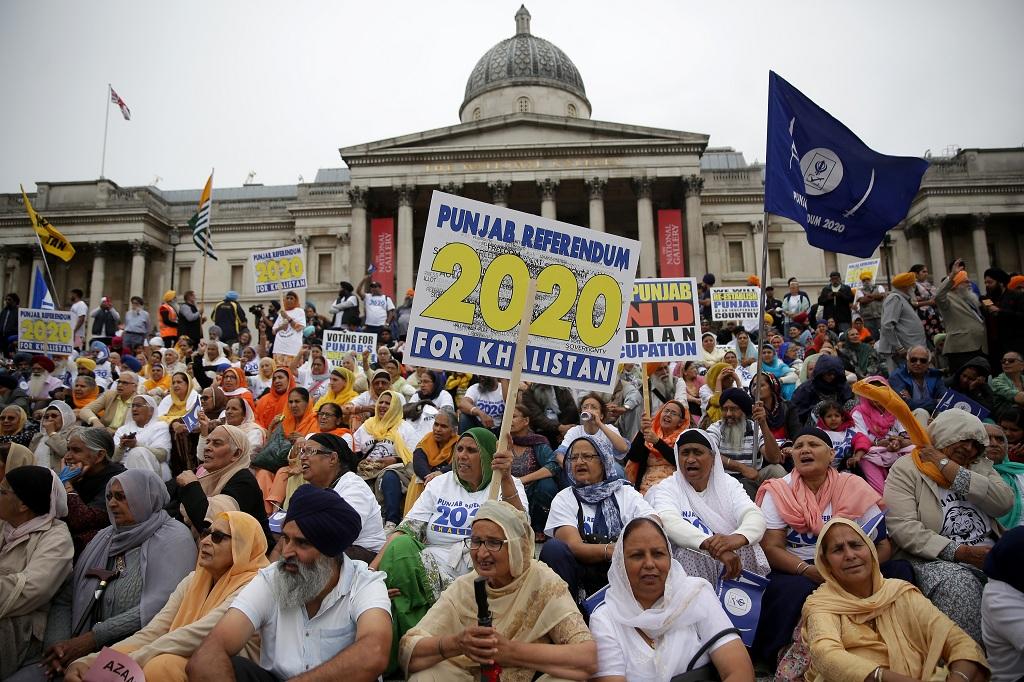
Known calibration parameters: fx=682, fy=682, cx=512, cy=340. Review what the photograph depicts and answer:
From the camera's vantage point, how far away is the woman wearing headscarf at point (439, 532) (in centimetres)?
398

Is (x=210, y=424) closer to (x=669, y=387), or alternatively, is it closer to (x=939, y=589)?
(x=669, y=387)

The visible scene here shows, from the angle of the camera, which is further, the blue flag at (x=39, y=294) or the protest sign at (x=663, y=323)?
the blue flag at (x=39, y=294)

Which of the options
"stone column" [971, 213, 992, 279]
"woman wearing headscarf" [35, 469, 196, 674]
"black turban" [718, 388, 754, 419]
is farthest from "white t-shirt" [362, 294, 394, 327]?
"stone column" [971, 213, 992, 279]

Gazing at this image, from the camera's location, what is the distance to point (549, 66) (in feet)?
126

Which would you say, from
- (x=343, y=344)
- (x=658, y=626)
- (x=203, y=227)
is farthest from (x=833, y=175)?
(x=203, y=227)

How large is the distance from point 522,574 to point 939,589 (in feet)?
7.98

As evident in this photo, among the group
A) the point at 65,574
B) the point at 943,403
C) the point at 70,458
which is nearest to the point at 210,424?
the point at 70,458

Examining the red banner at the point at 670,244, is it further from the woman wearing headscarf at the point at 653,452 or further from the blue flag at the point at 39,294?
the woman wearing headscarf at the point at 653,452

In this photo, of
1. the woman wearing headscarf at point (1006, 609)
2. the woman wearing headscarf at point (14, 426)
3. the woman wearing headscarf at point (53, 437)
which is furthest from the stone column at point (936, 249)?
the woman wearing headscarf at point (14, 426)

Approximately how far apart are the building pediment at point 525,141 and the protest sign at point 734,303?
18178 millimetres

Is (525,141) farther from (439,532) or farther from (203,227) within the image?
(439,532)

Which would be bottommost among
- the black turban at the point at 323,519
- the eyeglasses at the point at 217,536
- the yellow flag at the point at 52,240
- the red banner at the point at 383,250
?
the eyeglasses at the point at 217,536

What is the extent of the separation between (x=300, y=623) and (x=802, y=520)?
304cm

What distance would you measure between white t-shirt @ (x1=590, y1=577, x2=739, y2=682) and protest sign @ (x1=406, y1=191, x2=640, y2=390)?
1605 millimetres
